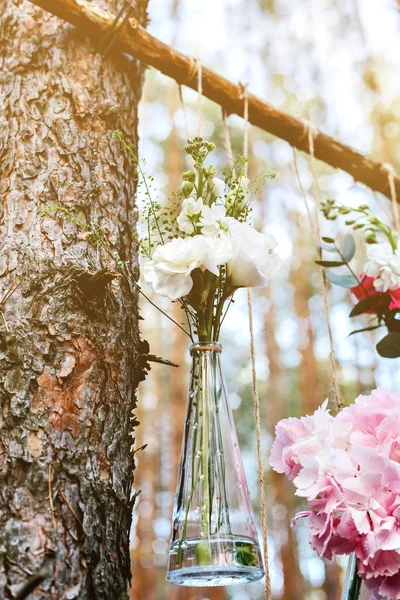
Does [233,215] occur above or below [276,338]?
below

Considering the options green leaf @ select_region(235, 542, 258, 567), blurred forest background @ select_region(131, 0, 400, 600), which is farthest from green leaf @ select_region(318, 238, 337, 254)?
blurred forest background @ select_region(131, 0, 400, 600)

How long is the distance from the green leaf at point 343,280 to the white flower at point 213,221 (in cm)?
44

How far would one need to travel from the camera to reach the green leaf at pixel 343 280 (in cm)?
128

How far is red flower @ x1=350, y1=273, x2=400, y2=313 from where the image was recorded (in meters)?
1.22

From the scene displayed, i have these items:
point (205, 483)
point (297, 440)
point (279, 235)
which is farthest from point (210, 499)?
point (279, 235)

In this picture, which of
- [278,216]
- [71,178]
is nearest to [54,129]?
[71,178]

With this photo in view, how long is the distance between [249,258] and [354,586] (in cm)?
46

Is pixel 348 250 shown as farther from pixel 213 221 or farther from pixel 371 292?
pixel 213 221

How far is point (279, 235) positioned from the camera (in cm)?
452

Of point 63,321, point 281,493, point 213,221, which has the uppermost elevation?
point 281,493

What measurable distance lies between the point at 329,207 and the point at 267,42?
506 centimetres

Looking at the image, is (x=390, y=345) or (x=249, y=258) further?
(x=390, y=345)

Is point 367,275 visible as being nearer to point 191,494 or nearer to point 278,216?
point 191,494

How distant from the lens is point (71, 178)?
3.33ft
